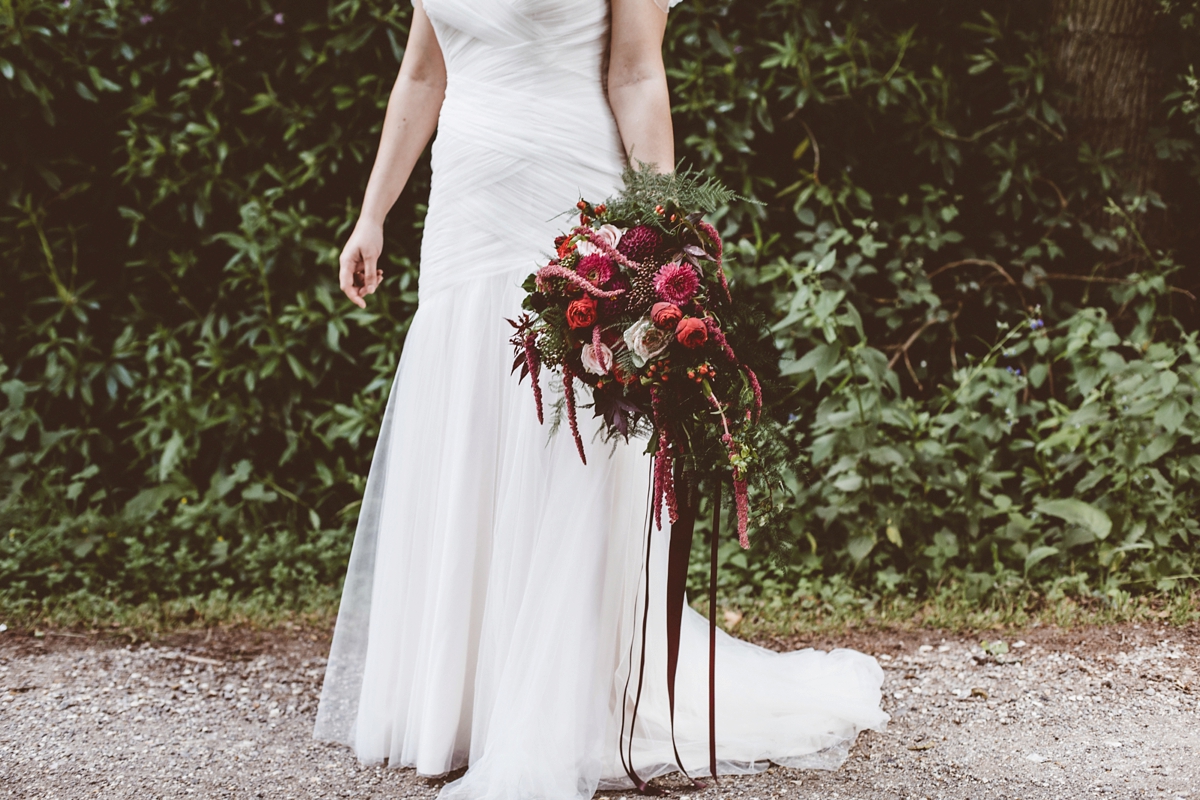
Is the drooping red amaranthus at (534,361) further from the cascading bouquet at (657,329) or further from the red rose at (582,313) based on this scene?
the red rose at (582,313)

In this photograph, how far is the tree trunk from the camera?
4547 millimetres

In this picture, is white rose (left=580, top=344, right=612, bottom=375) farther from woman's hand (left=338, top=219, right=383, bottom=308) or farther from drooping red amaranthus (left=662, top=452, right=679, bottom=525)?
woman's hand (left=338, top=219, right=383, bottom=308)

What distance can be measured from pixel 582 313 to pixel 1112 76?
352 cm

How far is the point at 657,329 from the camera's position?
6.75ft

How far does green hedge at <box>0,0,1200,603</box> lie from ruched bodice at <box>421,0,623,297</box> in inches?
72.4

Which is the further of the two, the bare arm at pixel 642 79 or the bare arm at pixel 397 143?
the bare arm at pixel 397 143

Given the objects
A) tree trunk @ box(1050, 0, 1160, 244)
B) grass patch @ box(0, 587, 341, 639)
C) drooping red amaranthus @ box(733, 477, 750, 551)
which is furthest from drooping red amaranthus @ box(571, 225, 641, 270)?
tree trunk @ box(1050, 0, 1160, 244)

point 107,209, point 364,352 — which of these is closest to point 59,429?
point 107,209

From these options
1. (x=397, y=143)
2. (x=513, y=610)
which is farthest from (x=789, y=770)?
(x=397, y=143)

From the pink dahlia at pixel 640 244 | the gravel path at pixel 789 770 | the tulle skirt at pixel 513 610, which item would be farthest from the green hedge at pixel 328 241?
the pink dahlia at pixel 640 244

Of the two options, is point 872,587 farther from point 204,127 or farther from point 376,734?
point 204,127

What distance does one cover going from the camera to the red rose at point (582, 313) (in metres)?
2.07

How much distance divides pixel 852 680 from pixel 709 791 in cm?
69

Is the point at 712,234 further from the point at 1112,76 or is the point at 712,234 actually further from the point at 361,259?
the point at 1112,76
